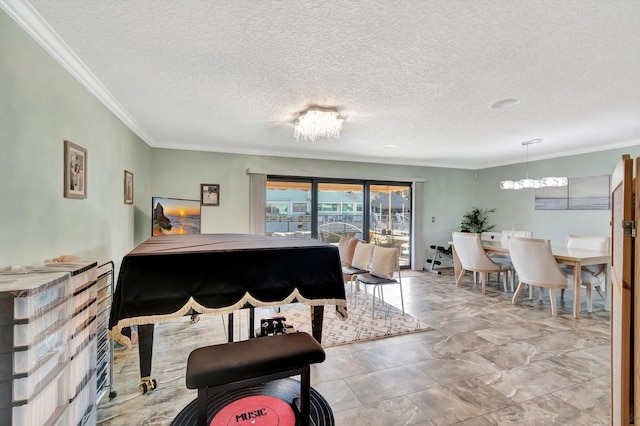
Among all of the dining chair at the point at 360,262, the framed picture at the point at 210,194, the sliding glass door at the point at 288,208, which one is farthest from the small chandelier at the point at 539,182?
the framed picture at the point at 210,194

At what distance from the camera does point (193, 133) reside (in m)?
4.21

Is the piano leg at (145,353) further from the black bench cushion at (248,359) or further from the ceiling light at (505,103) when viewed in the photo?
the ceiling light at (505,103)

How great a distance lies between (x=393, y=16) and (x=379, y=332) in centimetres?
302

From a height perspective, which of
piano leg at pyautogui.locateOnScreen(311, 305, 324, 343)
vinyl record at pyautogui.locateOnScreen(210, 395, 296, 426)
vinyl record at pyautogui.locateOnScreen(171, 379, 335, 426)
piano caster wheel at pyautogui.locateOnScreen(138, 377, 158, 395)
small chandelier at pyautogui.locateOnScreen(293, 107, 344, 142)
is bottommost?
piano caster wheel at pyautogui.locateOnScreen(138, 377, 158, 395)

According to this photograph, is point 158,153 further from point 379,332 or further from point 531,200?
point 531,200

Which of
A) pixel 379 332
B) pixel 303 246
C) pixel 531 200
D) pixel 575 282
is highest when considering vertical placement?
pixel 531 200

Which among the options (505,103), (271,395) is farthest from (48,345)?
(505,103)

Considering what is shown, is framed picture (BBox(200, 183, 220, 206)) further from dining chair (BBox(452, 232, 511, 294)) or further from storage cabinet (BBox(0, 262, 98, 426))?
dining chair (BBox(452, 232, 511, 294))

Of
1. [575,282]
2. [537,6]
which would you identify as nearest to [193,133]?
[537,6]

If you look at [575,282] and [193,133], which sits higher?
[193,133]

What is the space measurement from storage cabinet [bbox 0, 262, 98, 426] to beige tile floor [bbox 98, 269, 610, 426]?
650mm

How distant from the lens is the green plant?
7035mm

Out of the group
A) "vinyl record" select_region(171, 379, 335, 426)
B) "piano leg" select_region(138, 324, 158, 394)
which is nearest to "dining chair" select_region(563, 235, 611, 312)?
"vinyl record" select_region(171, 379, 335, 426)

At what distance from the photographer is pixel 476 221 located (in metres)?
7.11
